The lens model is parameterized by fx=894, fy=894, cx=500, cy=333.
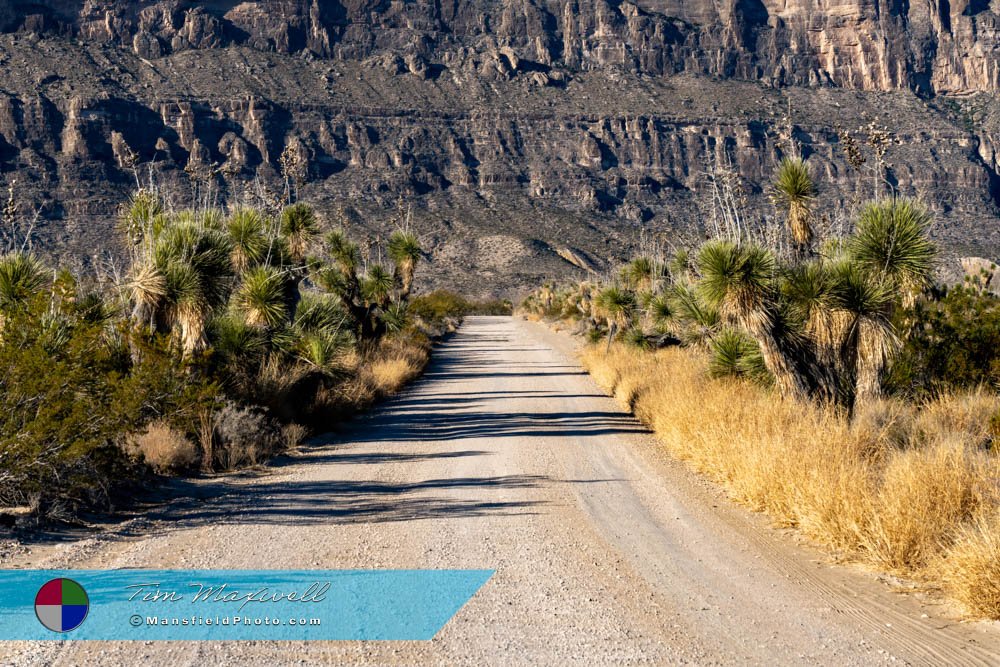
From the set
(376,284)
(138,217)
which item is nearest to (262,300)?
(138,217)

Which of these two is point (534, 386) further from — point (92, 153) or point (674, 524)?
point (92, 153)

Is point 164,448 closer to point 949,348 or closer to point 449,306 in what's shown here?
point 949,348

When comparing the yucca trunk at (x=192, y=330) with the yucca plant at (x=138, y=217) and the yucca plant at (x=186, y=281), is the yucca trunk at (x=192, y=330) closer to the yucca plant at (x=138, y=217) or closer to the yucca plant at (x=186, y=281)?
the yucca plant at (x=186, y=281)

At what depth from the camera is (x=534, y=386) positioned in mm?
23344

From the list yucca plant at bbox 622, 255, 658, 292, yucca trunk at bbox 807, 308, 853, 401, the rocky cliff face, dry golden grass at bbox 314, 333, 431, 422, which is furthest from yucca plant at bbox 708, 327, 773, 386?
the rocky cliff face

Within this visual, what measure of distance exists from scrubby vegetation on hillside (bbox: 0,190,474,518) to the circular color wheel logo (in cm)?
210

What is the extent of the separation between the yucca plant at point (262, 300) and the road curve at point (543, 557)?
3.18 metres

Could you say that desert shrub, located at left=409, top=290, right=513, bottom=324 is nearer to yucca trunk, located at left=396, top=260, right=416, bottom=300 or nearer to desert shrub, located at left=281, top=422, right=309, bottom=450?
yucca trunk, located at left=396, top=260, right=416, bottom=300

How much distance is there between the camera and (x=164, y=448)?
35.8 ft

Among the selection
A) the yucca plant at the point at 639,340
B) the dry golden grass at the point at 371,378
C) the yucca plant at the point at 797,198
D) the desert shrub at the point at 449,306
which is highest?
the yucca plant at the point at 797,198

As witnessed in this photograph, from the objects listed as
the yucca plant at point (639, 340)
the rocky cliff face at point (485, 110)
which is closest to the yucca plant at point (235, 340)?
the yucca plant at point (639, 340)

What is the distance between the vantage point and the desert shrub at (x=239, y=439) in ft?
38.2

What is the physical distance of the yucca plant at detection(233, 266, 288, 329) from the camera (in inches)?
611

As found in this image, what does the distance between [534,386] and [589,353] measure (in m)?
8.23
